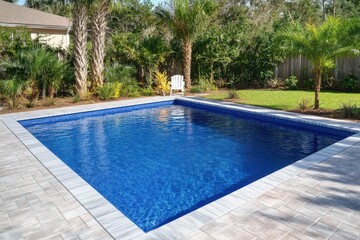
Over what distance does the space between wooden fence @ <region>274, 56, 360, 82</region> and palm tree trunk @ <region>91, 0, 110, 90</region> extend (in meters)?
9.11

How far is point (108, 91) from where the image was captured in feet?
42.9

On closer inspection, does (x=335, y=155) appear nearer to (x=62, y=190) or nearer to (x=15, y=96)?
(x=62, y=190)

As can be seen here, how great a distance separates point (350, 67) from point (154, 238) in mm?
14158

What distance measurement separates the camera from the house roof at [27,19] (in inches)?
695

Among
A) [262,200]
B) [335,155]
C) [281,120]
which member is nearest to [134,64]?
[281,120]

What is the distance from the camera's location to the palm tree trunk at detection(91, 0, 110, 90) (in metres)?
13.0

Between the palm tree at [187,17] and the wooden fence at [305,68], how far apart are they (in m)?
4.81

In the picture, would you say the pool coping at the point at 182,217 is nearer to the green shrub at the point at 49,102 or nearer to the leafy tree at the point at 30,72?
the leafy tree at the point at 30,72

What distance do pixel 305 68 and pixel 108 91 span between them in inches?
385

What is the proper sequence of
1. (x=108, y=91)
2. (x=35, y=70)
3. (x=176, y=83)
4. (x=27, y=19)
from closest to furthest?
(x=35, y=70) → (x=108, y=91) → (x=176, y=83) → (x=27, y=19)

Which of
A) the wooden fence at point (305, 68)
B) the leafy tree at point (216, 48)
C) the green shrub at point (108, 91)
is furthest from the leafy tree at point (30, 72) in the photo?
the wooden fence at point (305, 68)

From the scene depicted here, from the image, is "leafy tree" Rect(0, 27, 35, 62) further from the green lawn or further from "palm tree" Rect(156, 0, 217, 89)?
the green lawn

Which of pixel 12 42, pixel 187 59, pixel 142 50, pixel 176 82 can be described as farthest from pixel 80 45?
pixel 187 59

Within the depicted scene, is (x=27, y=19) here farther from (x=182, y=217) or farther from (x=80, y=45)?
(x=182, y=217)
